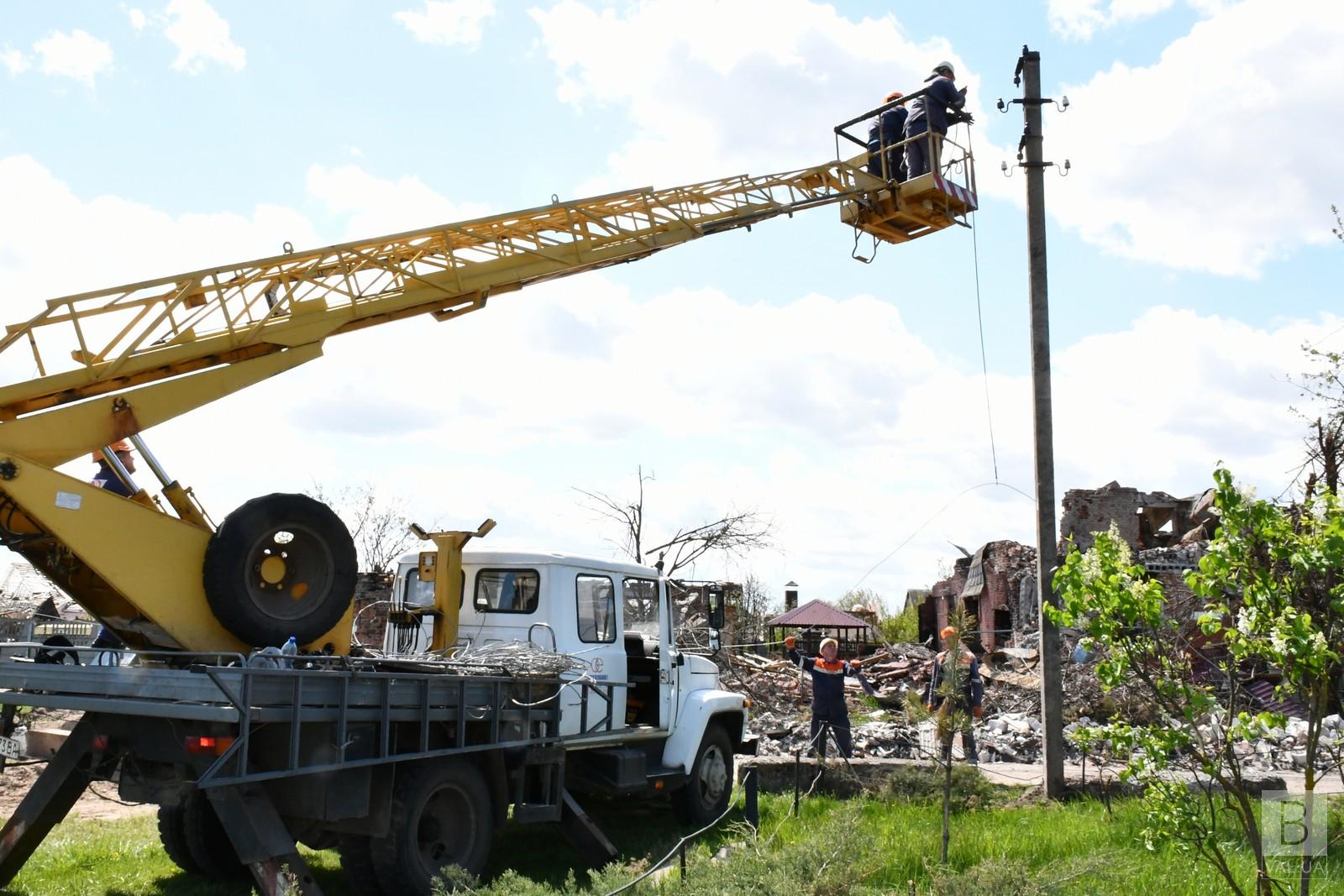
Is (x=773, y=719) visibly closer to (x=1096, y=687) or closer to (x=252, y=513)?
(x=1096, y=687)

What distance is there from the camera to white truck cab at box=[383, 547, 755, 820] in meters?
9.16

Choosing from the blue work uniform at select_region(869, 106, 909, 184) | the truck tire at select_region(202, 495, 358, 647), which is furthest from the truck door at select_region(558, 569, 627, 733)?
the blue work uniform at select_region(869, 106, 909, 184)

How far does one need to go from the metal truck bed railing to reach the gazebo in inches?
883

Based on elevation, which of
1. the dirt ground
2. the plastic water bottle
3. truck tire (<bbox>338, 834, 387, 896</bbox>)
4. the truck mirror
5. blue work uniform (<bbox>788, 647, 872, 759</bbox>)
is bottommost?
the dirt ground

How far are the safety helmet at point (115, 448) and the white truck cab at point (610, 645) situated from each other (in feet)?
8.32

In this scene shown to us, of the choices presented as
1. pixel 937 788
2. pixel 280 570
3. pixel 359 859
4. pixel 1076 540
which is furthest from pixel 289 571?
pixel 1076 540

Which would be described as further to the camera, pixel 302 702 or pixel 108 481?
pixel 108 481

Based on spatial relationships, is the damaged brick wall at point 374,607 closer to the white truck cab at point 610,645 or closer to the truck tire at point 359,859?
the white truck cab at point 610,645

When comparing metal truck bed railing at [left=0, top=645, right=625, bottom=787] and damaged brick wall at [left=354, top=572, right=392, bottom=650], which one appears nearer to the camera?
metal truck bed railing at [left=0, top=645, right=625, bottom=787]

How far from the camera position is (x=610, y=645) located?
9484mm

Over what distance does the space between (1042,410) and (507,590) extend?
16.9 feet

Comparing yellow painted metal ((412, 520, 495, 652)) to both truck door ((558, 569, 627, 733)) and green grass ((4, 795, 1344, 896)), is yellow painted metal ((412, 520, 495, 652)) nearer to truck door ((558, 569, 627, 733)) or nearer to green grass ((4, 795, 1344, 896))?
truck door ((558, 569, 627, 733))

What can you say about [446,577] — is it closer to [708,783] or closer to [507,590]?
[507,590]

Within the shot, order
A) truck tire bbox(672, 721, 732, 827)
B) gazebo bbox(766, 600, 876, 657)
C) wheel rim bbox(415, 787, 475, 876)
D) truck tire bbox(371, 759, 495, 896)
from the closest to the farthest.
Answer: truck tire bbox(371, 759, 495, 896) → wheel rim bbox(415, 787, 475, 876) → truck tire bbox(672, 721, 732, 827) → gazebo bbox(766, 600, 876, 657)
